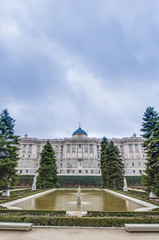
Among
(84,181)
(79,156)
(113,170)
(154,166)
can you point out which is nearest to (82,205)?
(154,166)

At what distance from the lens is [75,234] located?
6.70m

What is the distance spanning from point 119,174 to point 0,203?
897 inches

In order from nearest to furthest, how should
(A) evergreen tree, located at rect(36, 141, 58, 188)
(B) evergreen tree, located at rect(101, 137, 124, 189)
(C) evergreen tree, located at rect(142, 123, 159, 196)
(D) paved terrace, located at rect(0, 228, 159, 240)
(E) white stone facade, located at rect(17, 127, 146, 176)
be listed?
(D) paved terrace, located at rect(0, 228, 159, 240)
(C) evergreen tree, located at rect(142, 123, 159, 196)
(B) evergreen tree, located at rect(101, 137, 124, 189)
(A) evergreen tree, located at rect(36, 141, 58, 188)
(E) white stone facade, located at rect(17, 127, 146, 176)

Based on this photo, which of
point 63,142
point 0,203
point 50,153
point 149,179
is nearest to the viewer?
point 0,203

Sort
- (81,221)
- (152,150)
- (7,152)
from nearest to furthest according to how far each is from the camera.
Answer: (81,221) < (152,150) < (7,152)

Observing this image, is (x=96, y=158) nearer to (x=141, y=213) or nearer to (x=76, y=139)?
(x=76, y=139)

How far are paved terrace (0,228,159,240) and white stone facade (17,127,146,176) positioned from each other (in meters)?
65.5

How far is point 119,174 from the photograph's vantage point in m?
30.3

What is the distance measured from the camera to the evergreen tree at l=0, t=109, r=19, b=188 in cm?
1700

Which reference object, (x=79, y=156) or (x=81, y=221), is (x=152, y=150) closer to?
(x=81, y=221)

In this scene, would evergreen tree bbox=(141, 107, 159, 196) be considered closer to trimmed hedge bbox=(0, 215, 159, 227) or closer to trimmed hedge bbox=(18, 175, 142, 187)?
trimmed hedge bbox=(0, 215, 159, 227)

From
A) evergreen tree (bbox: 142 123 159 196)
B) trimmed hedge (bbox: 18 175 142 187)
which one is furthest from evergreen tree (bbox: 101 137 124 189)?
evergreen tree (bbox: 142 123 159 196)

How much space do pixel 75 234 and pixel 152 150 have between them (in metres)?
12.3

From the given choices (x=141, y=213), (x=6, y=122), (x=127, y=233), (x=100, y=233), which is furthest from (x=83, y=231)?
(x=6, y=122)
